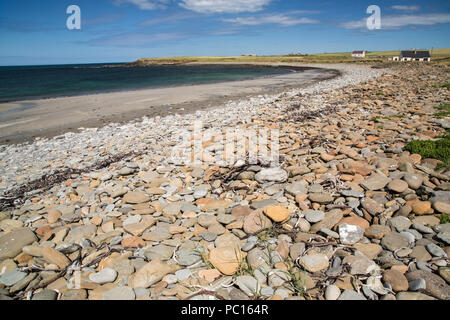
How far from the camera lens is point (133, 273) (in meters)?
3.34

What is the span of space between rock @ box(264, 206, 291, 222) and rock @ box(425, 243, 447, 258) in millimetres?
1852

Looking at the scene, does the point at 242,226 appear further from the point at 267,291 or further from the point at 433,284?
the point at 433,284

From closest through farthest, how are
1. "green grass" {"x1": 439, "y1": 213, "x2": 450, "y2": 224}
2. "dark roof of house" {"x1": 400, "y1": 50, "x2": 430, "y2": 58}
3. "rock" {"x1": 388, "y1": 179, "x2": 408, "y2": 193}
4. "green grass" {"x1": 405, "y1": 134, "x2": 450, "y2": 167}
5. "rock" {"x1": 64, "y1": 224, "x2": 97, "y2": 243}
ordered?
"green grass" {"x1": 439, "y1": 213, "x2": 450, "y2": 224}
"rock" {"x1": 64, "y1": 224, "x2": 97, "y2": 243}
"rock" {"x1": 388, "y1": 179, "x2": 408, "y2": 193}
"green grass" {"x1": 405, "y1": 134, "x2": 450, "y2": 167}
"dark roof of house" {"x1": 400, "y1": 50, "x2": 430, "y2": 58}

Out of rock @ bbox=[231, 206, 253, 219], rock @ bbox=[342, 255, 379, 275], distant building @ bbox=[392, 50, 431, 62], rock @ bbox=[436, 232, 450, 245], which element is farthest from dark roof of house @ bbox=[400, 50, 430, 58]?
rock @ bbox=[342, 255, 379, 275]

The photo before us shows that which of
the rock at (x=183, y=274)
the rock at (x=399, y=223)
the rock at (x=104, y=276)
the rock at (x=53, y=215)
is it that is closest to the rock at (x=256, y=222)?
the rock at (x=183, y=274)

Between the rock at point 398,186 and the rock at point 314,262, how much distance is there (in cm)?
220

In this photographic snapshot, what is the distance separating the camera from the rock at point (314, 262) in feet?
10.3

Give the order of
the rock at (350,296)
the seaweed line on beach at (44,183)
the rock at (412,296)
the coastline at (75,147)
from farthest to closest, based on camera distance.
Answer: the coastline at (75,147) < the seaweed line on beach at (44,183) < the rock at (350,296) < the rock at (412,296)

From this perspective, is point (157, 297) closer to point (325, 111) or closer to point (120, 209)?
point (120, 209)

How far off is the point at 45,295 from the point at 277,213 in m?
3.34

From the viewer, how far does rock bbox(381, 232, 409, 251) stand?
3277mm

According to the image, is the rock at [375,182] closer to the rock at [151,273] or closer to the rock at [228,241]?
the rock at [228,241]

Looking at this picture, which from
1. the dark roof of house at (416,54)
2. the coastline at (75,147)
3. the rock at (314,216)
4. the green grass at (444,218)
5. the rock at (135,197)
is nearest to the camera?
the green grass at (444,218)

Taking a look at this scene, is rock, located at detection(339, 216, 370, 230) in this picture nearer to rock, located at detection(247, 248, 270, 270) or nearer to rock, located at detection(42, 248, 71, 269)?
rock, located at detection(247, 248, 270, 270)
